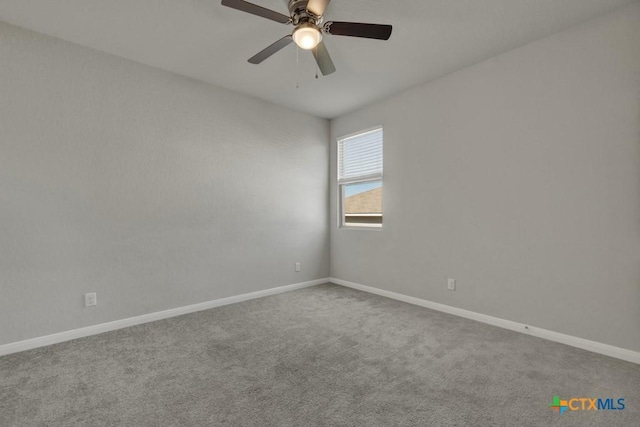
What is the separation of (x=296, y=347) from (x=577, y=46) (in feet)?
10.7

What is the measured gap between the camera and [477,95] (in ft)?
10.00

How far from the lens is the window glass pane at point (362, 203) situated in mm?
4164

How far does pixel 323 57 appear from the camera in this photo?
7.77 feet

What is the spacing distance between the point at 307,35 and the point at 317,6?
0.18 m

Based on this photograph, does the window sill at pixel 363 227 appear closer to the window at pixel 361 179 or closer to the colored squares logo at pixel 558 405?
the window at pixel 361 179

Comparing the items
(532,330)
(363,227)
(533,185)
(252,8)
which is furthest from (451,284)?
(252,8)

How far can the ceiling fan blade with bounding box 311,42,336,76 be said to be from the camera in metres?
2.30

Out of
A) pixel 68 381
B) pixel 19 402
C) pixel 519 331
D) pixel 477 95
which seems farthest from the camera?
pixel 477 95

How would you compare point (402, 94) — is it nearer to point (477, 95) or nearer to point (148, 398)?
point (477, 95)

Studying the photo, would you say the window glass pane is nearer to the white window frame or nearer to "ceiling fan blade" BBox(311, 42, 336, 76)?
the white window frame

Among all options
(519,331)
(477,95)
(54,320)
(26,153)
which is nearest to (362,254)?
(519,331)

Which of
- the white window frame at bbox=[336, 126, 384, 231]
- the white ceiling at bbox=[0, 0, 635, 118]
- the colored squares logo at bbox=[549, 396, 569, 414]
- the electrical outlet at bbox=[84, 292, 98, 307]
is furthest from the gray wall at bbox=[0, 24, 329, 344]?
the colored squares logo at bbox=[549, 396, 569, 414]

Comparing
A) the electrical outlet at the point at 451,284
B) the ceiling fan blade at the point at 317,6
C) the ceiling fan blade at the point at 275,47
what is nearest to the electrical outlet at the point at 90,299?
the ceiling fan blade at the point at 275,47

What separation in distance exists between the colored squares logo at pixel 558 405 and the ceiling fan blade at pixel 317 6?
2699 mm
